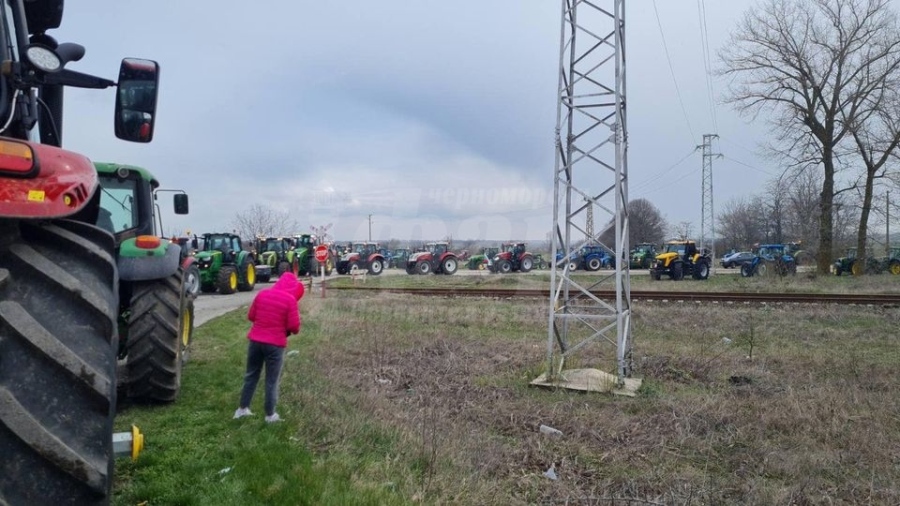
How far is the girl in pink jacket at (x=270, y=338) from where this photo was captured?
6.05 meters

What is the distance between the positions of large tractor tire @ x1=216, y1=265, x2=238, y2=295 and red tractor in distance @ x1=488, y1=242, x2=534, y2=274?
19833 millimetres

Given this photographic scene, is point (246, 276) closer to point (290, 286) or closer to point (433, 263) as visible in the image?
point (433, 263)

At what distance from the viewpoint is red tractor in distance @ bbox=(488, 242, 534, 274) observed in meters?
40.0

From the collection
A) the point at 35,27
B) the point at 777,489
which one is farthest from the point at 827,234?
the point at 35,27

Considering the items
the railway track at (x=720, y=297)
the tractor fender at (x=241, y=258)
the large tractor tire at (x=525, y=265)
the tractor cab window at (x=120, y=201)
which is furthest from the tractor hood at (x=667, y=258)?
the tractor cab window at (x=120, y=201)

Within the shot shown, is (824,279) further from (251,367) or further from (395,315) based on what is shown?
(251,367)

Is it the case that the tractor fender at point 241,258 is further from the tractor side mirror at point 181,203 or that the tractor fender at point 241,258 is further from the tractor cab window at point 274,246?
the tractor side mirror at point 181,203

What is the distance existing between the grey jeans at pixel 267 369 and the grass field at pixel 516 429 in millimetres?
237

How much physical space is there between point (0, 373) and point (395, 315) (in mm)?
14582

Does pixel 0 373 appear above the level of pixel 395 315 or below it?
above

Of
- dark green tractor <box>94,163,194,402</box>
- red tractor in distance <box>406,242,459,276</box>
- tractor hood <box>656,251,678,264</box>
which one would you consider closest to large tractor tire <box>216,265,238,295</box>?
dark green tractor <box>94,163,194,402</box>

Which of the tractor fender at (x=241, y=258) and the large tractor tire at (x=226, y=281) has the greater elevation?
the tractor fender at (x=241, y=258)

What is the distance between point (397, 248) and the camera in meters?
51.7

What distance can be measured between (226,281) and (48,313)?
851 inches
